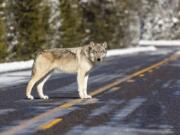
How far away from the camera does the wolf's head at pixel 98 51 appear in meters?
15.0

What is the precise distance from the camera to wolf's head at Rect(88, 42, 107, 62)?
15.0 m

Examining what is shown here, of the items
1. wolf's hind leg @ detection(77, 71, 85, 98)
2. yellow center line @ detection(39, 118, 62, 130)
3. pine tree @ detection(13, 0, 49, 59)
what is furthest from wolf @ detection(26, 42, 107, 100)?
pine tree @ detection(13, 0, 49, 59)

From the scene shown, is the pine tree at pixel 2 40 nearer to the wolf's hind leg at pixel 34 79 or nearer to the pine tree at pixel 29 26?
the pine tree at pixel 29 26

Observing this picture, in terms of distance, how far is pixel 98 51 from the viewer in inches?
591

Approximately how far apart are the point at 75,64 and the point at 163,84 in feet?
19.5

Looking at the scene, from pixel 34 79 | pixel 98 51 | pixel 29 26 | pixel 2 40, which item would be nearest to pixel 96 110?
pixel 98 51

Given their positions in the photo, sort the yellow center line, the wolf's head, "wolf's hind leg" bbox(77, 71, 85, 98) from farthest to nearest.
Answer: "wolf's hind leg" bbox(77, 71, 85, 98)
the wolf's head
the yellow center line

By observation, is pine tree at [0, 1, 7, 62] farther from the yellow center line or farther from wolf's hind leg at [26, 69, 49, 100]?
the yellow center line

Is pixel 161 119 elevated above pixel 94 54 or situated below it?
below

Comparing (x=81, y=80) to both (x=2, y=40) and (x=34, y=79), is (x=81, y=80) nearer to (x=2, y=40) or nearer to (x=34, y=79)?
(x=34, y=79)

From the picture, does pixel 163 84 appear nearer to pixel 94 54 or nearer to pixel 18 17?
pixel 94 54

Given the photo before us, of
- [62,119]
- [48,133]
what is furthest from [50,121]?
[48,133]

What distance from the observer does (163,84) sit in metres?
21.0

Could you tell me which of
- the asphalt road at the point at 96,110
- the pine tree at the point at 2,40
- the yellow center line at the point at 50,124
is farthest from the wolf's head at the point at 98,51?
the pine tree at the point at 2,40
